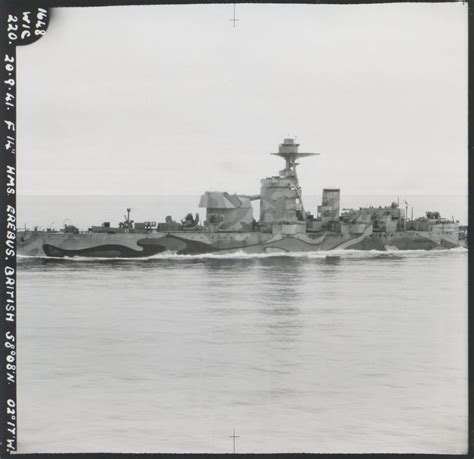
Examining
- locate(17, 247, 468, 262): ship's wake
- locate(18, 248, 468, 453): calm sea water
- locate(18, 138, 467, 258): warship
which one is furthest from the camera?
locate(17, 247, 468, 262): ship's wake

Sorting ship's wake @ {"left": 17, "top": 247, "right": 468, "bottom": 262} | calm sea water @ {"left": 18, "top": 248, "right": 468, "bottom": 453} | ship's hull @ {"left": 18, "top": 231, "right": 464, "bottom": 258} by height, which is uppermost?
ship's hull @ {"left": 18, "top": 231, "right": 464, "bottom": 258}

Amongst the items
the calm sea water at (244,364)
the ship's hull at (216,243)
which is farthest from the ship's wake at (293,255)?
the calm sea water at (244,364)

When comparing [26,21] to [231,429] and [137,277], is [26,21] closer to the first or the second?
[137,277]

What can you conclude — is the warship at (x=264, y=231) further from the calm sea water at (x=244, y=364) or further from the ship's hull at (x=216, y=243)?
the calm sea water at (x=244, y=364)

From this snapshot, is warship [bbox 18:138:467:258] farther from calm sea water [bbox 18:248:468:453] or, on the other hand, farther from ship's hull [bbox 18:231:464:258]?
calm sea water [bbox 18:248:468:453]

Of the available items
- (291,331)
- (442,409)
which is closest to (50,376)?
(291,331)

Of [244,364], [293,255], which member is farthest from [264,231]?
[244,364]

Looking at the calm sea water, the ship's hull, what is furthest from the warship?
the calm sea water
